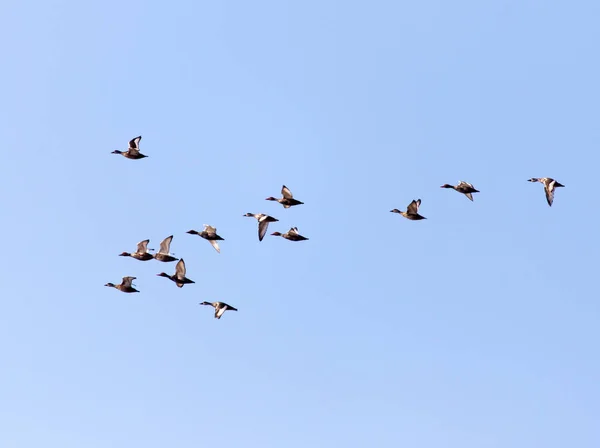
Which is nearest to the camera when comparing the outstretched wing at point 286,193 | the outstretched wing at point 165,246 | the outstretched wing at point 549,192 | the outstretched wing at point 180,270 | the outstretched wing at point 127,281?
the outstretched wing at point 180,270

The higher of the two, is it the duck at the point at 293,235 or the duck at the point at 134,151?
the duck at the point at 134,151

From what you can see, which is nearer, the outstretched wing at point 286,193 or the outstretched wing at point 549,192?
the outstretched wing at point 286,193

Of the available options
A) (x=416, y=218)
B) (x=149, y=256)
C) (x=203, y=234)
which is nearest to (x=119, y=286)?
(x=149, y=256)

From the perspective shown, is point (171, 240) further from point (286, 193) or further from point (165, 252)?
point (286, 193)

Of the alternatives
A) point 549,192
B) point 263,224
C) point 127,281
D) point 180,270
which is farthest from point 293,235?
point 549,192

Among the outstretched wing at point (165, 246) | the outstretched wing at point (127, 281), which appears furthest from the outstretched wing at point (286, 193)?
the outstretched wing at point (127, 281)

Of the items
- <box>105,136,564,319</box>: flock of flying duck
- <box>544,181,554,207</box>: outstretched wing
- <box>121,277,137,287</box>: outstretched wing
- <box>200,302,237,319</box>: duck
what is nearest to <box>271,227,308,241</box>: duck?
<box>105,136,564,319</box>: flock of flying duck

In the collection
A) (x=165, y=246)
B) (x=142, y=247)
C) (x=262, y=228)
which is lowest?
(x=165, y=246)

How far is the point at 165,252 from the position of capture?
2427 inches

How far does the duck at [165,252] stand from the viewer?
6162cm

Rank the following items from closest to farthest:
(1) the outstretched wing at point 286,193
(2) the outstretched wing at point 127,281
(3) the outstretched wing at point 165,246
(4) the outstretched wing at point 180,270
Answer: (4) the outstretched wing at point 180,270
(3) the outstretched wing at point 165,246
(1) the outstretched wing at point 286,193
(2) the outstretched wing at point 127,281

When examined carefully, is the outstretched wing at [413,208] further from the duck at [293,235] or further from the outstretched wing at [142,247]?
the outstretched wing at [142,247]

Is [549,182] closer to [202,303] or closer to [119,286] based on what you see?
[202,303]

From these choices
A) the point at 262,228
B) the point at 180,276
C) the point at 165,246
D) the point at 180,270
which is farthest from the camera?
the point at 262,228
